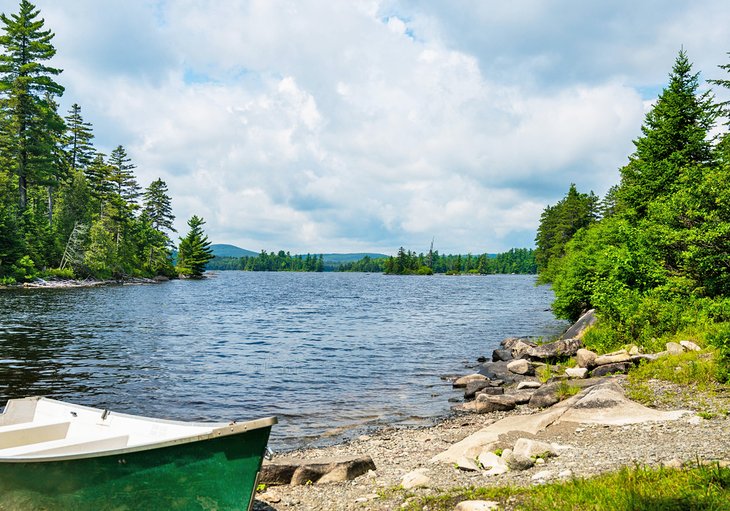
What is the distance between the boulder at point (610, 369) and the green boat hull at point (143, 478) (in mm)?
13114

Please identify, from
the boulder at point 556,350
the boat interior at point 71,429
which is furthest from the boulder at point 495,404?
the boat interior at point 71,429

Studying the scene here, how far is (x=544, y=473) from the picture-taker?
747cm

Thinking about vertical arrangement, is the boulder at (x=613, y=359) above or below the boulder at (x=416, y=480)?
above

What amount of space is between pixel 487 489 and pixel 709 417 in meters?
5.57

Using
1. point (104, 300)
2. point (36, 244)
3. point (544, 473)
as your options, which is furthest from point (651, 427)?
point (36, 244)

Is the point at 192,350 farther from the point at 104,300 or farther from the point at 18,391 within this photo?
the point at 104,300

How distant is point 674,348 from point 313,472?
1276 centimetres

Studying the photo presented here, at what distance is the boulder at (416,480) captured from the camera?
804cm

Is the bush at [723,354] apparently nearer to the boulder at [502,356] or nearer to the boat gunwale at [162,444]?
the boat gunwale at [162,444]

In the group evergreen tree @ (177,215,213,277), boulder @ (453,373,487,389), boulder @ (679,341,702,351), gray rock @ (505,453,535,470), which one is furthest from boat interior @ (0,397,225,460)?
evergreen tree @ (177,215,213,277)

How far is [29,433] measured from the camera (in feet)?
28.5

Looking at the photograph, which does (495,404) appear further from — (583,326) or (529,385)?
(583,326)

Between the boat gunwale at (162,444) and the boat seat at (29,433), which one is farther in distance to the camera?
the boat seat at (29,433)

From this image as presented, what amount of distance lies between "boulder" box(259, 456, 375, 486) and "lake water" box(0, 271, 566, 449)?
390 centimetres
